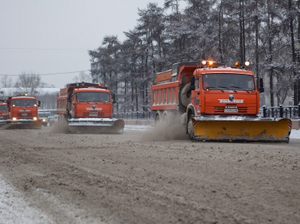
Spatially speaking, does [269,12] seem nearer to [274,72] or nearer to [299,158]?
[274,72]

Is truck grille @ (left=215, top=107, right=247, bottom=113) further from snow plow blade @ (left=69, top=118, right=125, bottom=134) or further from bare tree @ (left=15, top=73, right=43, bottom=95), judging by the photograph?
bare tree @ (left=15, top=73, right=43, bottom=95)

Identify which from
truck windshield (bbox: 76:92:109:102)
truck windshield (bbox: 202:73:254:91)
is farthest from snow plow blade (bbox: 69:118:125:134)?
truck windshield (bbox: 202:73:254:91)

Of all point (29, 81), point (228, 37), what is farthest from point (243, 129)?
point (29, 81)

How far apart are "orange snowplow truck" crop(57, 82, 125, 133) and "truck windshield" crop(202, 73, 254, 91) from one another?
28.4 feet

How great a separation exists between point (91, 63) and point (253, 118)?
169 feet

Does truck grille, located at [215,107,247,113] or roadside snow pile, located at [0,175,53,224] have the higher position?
truck grille, located at [215,107,247,113]

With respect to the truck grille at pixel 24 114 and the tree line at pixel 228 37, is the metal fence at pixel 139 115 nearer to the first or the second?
the tree line at pixel 228 37

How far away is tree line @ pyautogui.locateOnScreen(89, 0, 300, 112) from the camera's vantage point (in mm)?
30922

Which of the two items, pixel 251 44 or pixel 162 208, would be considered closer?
pixel 162 208

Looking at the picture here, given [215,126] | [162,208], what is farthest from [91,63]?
[162,208]

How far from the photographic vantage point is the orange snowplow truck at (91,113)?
23.3m

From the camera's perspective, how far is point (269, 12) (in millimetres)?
33781

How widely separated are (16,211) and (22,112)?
29.4 m

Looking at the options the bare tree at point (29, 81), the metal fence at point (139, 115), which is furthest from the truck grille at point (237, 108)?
the bare tree at point (29, 81)
